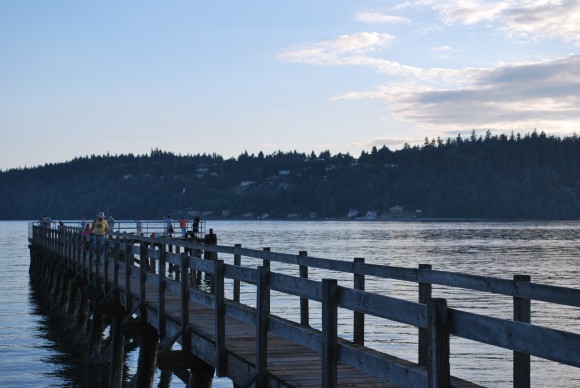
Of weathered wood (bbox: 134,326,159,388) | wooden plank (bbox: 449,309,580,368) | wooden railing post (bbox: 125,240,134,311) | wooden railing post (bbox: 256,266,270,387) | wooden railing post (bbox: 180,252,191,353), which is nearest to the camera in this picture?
wooden plank (bbox: 449,309,580,368)

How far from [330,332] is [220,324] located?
3.33m

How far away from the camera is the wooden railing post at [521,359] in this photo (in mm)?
7738

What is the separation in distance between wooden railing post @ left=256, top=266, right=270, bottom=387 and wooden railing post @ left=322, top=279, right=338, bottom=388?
1514mm

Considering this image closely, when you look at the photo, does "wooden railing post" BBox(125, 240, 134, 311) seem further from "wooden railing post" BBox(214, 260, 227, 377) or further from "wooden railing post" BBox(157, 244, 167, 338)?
"wooden railing post" BBox(214, 260, 227, 377)

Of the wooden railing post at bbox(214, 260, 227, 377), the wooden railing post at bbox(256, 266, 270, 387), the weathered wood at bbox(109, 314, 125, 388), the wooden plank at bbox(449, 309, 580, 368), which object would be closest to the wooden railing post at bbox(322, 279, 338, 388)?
the wooden railing post at bbox(256, 266, 270, 387)

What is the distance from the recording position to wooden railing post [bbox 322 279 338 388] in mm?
7844

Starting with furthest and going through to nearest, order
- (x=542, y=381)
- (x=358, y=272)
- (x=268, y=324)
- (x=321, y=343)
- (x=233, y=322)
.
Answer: (x=542, y=381), (x=233, y=322), (x=358, y=272), (x=268, y=324), (x=321, y=343)

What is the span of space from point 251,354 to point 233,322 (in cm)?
325

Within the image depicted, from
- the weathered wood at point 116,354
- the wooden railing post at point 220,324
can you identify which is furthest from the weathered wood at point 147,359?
the wooden railing post at point 220,324

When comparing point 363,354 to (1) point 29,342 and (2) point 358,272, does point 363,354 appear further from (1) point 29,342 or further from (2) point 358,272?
(1) point 29,342

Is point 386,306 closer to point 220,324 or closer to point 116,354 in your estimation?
point 220,324

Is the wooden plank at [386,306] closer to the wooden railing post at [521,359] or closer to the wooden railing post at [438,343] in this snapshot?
the wooden railing post at [438,343]

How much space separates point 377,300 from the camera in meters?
7.07

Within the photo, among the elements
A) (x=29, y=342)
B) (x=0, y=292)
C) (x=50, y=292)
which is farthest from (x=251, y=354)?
(x=0, y=292)
